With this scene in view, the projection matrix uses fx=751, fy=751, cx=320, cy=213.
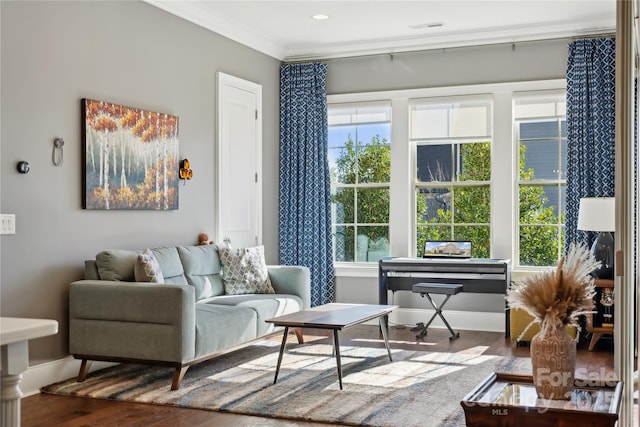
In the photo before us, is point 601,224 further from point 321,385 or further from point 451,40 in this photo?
point 321,385

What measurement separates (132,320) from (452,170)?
3888 millimetres

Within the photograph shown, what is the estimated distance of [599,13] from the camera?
655 centimetres

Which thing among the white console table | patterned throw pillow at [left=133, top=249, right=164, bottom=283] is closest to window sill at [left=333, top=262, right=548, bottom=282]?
patterned throw pillow at [left=133, top=249, right=164, bottom=283]

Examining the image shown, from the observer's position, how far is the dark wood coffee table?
4.81 metres

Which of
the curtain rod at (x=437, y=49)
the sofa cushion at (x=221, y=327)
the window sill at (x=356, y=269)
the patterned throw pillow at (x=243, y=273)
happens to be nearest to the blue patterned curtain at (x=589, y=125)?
the curtain rod at (x=437, y=49)

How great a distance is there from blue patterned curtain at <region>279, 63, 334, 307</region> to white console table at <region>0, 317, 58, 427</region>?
5.68m

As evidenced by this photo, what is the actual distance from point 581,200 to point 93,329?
397 cm

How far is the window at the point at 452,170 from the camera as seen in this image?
741 centimetres

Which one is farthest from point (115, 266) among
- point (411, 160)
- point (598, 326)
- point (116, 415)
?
point (598, 326)

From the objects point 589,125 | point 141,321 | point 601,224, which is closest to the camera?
point 141,321

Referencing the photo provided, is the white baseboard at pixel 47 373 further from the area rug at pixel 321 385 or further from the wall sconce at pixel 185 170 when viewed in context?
the wall sconce at pixel 185 170

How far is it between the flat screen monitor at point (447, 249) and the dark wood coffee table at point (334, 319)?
1679mm

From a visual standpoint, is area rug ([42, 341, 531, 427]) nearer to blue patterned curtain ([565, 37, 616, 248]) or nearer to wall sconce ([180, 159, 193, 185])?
wall sconce ([180, 159, 193, 185])

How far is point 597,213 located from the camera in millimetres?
6074
